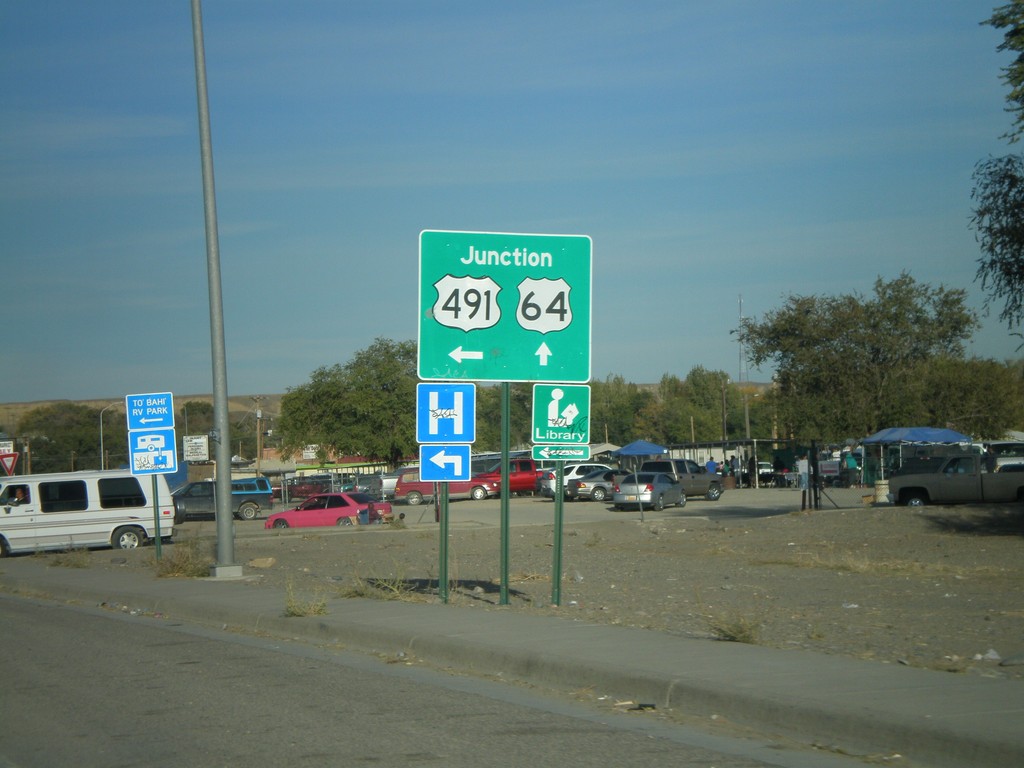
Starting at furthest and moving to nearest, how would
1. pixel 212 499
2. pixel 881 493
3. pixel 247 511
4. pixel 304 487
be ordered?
pixel 304 487 → pixel 247 511 → pixel 212 499 → pixel 881 493

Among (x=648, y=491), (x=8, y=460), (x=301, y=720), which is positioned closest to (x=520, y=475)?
(x=648, y=491)

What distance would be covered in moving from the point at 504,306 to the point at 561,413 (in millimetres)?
1455

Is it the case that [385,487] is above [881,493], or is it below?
below

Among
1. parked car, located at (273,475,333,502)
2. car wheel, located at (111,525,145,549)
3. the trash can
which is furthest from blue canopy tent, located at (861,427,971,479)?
parked car, located at (273,475,333,502)

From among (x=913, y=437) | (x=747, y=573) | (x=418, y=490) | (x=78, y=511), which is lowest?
(x=418, y=490)

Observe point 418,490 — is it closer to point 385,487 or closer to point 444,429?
point 385,487

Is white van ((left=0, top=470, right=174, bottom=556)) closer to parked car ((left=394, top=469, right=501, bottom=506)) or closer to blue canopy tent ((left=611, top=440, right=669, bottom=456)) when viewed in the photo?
parked car ((left=394, top=469, right=501, bottom=506))

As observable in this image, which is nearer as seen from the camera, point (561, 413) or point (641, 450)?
point (561, 413)

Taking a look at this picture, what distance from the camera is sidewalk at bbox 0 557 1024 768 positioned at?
21.0ft

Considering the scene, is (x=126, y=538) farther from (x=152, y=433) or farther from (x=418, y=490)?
(x=418, y=490)

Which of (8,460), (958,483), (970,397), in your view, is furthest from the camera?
(970,397)

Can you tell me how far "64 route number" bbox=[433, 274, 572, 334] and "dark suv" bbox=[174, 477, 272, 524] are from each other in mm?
29878

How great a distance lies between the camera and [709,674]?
823 centimetres

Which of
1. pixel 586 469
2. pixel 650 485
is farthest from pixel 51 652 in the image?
pixel 586 469
